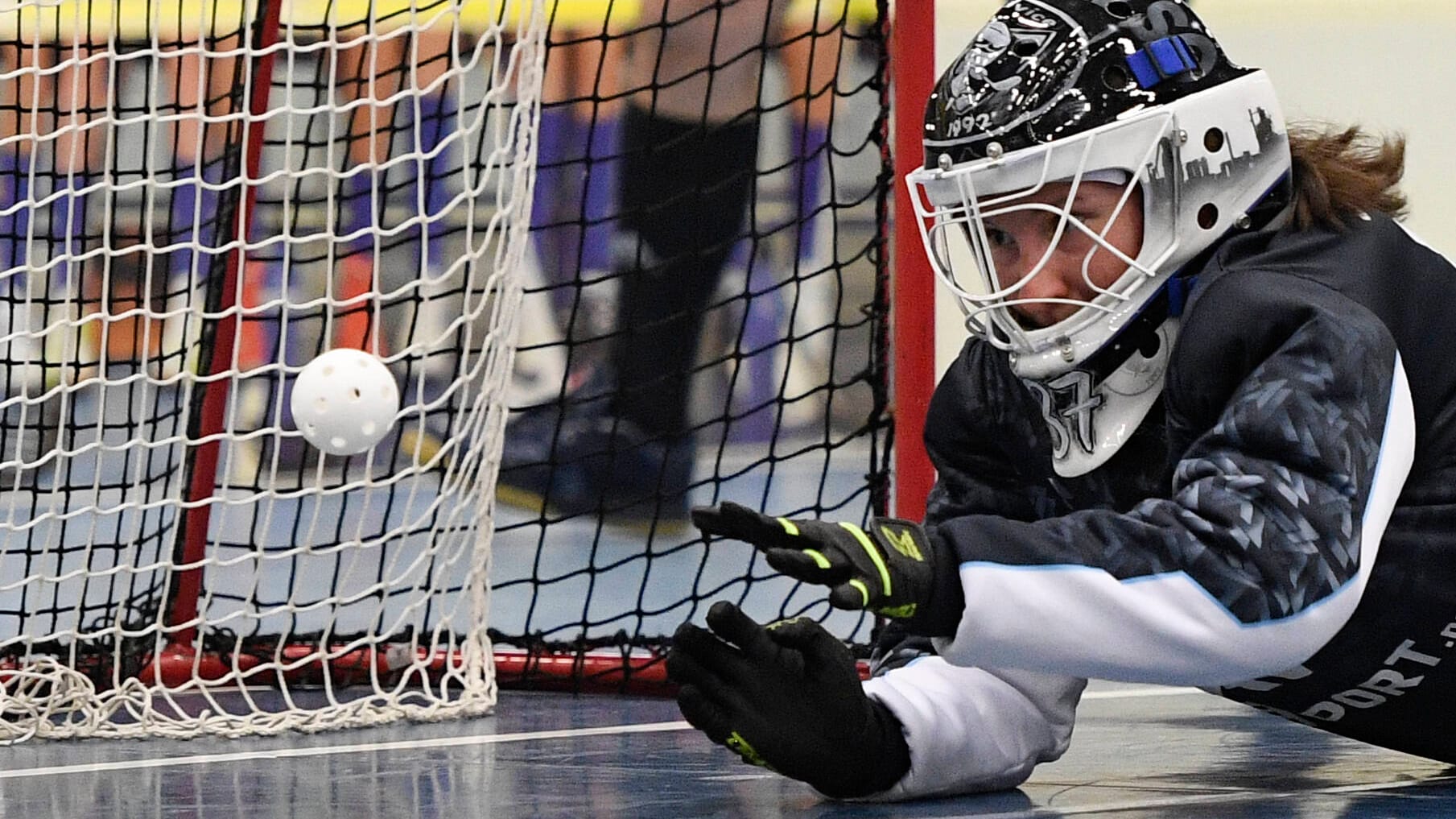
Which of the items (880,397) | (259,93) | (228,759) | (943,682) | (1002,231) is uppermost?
(259,93)

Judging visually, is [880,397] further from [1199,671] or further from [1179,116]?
[1199,671]

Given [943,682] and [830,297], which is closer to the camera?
[943,682]

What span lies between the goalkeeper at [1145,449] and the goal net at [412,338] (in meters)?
1.02

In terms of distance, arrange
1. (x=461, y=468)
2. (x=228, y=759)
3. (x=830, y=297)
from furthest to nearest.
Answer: (x=830, y=297)
(x=461, y=468)
(x=228, y=759)

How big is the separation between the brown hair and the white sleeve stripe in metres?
0.34

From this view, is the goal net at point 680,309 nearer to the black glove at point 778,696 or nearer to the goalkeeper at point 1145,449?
the goalkeeper at point 1145,449

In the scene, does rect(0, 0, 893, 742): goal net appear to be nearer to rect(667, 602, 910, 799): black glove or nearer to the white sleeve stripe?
rect(667, 602, 910, 799): black glove

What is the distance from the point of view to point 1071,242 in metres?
1.56

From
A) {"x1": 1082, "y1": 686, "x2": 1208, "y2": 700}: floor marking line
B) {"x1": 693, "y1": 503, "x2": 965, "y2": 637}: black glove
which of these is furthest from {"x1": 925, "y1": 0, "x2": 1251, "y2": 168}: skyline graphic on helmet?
{"x1": 1082, "y1": 686, "x2": 1208, "y2": 700}: floor marking line

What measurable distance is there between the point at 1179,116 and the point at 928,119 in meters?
0.21

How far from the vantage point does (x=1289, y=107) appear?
4066 mm

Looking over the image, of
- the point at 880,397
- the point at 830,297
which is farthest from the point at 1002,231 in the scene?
the point at 830,297

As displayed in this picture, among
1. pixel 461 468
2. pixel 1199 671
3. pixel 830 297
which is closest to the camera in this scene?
pixel 1199 671

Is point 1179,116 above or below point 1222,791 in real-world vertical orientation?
above
